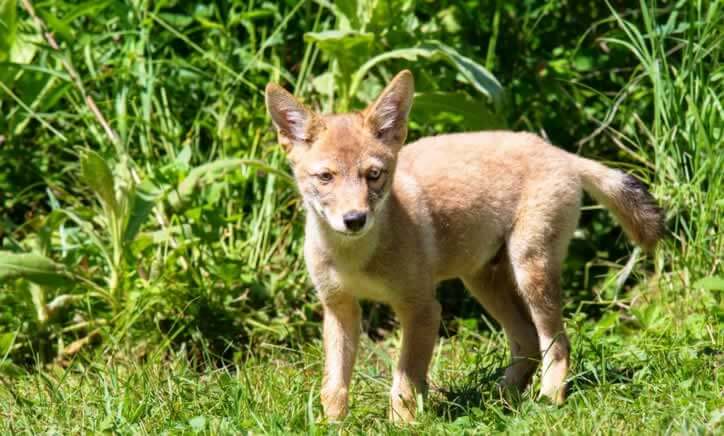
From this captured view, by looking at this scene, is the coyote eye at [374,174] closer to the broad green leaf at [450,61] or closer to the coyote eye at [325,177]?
the coyote eye at [325,177]

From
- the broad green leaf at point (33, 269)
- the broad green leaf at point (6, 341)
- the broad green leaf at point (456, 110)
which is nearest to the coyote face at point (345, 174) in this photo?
the broad green leaf at point (456, 110)

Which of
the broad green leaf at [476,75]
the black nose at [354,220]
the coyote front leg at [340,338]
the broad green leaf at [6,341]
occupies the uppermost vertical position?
the black nose at [354,220]

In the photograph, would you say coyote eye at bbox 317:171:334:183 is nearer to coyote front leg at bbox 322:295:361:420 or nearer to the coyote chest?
the coyote chest

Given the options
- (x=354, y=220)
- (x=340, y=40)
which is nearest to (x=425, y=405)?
(x=354, y=220)

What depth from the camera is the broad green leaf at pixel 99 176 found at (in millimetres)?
6285

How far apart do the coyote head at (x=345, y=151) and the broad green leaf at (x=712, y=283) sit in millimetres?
1713

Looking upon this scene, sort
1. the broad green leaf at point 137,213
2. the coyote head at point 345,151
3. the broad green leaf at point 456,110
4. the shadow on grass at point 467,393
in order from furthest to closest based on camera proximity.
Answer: the broad green leaf at point 456,110, the broad green leaf at point 137,213, the shadow on grass at point 467,393, the coyote head at point 345,151

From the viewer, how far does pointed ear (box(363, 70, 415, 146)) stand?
535 centimetres

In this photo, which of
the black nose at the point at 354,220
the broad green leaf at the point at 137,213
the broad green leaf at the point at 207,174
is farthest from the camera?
the broad green leaf at the point at 137,213

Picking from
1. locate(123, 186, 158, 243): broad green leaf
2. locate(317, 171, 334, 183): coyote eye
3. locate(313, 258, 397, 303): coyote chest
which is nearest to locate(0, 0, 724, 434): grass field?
locate(123, 186, 158, 243): broad green leaf

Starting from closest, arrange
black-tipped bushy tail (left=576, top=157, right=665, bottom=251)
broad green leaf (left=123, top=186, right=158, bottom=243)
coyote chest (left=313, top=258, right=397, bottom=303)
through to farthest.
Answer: coyote chest (left=313, top=258, right=397, bottom=303) → black-tipped bushy tail (left=576, top=157, right=665, bottom=251) → broad green leaf (left=123, top=186, right=158, bottom=243)

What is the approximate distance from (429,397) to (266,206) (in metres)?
2.29

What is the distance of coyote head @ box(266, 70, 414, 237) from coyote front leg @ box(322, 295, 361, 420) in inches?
17.2

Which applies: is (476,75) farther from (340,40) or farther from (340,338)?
(340,338)
